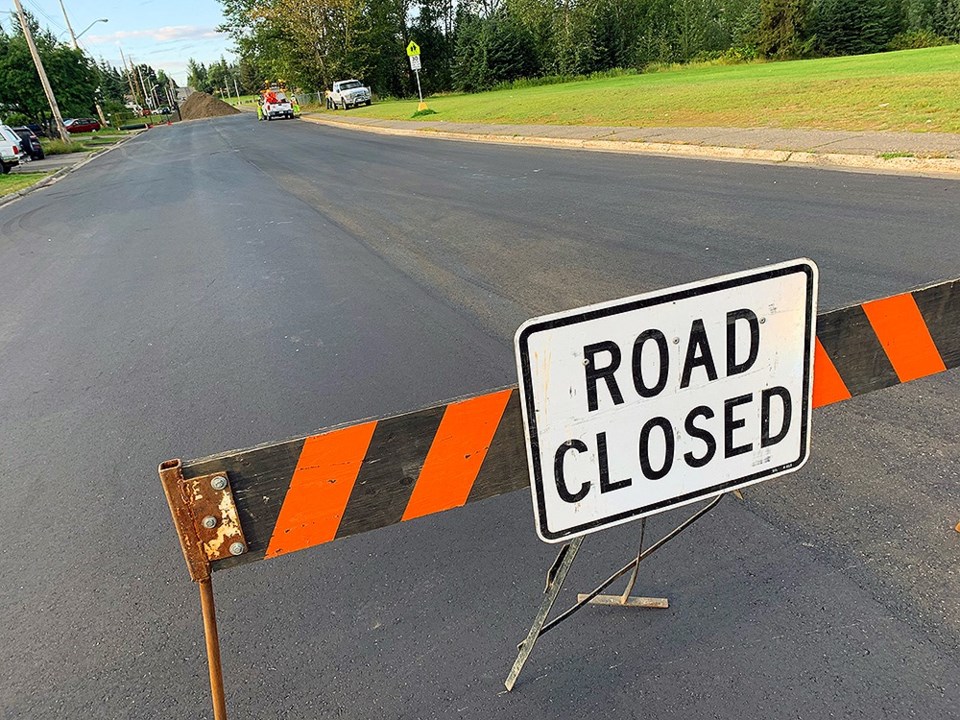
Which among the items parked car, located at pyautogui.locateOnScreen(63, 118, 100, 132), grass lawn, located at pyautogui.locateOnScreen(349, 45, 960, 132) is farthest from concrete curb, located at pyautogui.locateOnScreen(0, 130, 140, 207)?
parked car, located at pyautogui.locateOnScreen(63, 118, 100, 132)

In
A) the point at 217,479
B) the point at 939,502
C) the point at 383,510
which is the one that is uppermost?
the point at 217,479

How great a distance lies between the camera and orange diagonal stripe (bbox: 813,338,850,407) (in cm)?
206

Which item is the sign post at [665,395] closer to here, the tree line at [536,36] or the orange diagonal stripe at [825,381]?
Answer: the orange diagonal stripe at [825,381]

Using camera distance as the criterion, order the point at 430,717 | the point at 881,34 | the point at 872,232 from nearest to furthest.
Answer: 1. the point at 430,717
2. the point at 872,232
3. the point at 881,34

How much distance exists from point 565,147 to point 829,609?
51.4ft

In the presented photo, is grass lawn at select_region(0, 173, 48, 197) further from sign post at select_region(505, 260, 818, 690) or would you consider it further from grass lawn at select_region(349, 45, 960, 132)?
sign post at select_region(505, 260, 818, 690)

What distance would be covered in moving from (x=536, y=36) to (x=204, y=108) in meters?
44.2

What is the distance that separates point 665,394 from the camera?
1.78m

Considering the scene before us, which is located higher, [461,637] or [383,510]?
[383,510]

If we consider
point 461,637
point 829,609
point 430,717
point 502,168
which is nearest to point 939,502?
point 829,609

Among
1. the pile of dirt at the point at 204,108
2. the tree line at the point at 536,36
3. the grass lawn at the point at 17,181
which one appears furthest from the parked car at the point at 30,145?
the pile of dirt at the point at 204,108

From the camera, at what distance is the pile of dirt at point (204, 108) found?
257 feet

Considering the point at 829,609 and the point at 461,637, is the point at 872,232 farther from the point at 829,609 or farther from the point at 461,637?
the point at 461,637

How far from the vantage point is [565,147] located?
1675cm
